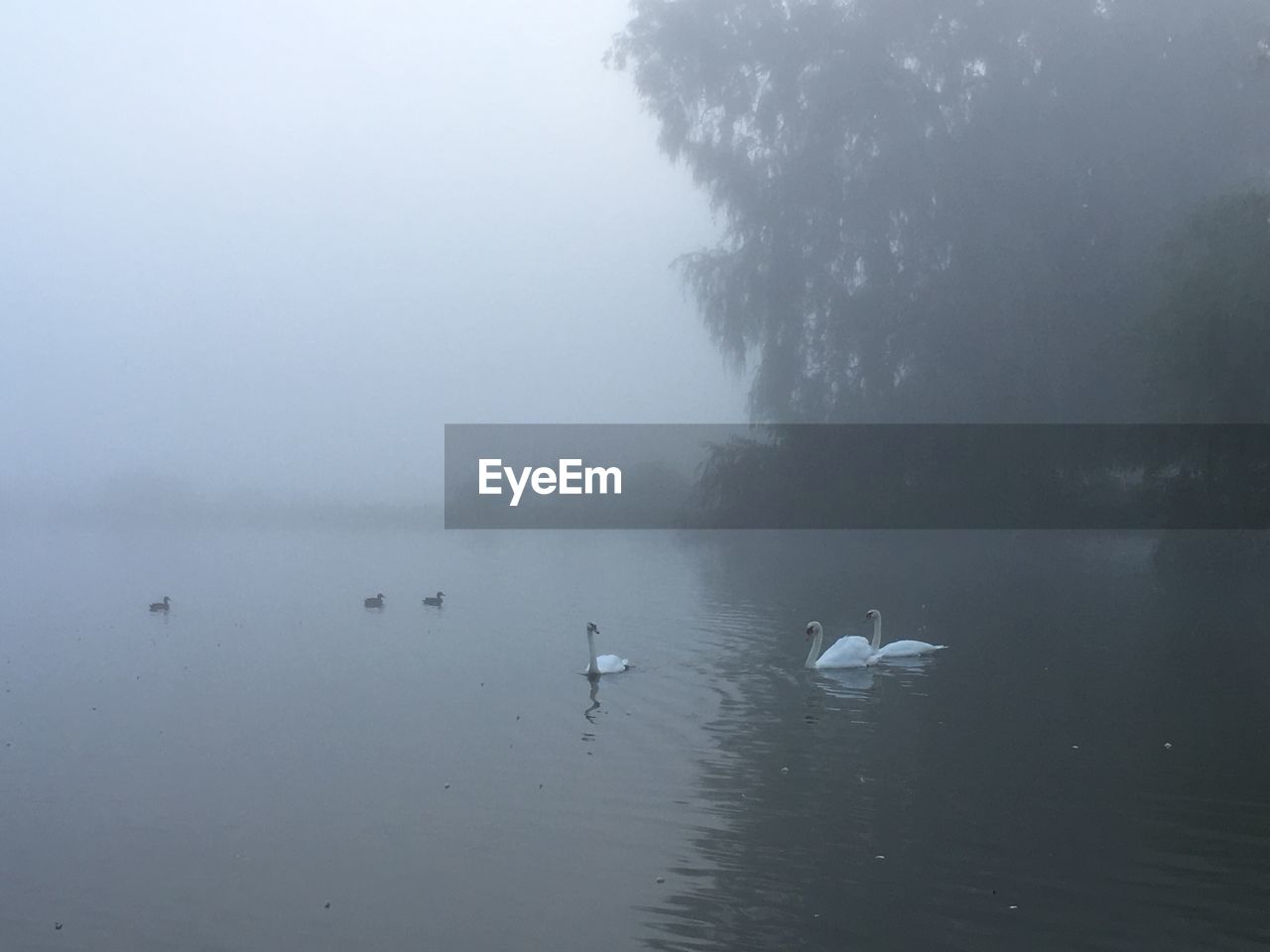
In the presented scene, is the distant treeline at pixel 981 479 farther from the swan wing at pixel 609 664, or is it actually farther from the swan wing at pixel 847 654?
the swan wing at pixel 609 664

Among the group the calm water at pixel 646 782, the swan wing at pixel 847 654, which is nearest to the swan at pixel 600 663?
the calm water at pixel 646 782

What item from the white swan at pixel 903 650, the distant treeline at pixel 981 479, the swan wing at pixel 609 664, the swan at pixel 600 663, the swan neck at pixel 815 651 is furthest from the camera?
the distant treeline at pixel 981 479

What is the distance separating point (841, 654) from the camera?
626 inches

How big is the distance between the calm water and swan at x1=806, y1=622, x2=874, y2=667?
0.38m

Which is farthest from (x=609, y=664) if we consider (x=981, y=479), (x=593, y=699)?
(x=981, y=479)

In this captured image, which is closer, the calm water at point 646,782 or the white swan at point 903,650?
the calm water at point 646,782

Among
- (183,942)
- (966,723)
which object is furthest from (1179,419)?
(183,942)

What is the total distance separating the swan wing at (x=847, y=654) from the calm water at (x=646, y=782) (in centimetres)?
48

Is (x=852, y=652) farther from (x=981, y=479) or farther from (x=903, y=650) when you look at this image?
(x=981, y=479)

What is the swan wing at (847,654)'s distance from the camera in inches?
625

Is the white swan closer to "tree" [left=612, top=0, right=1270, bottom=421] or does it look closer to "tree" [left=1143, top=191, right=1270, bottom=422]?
"tree" [left=1143, top=191, right=1270, bottom=422]

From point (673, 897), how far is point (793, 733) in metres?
4.55

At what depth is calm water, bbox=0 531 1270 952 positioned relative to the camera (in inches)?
292

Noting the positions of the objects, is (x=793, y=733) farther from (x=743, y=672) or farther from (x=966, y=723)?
(x=743, y=672)
